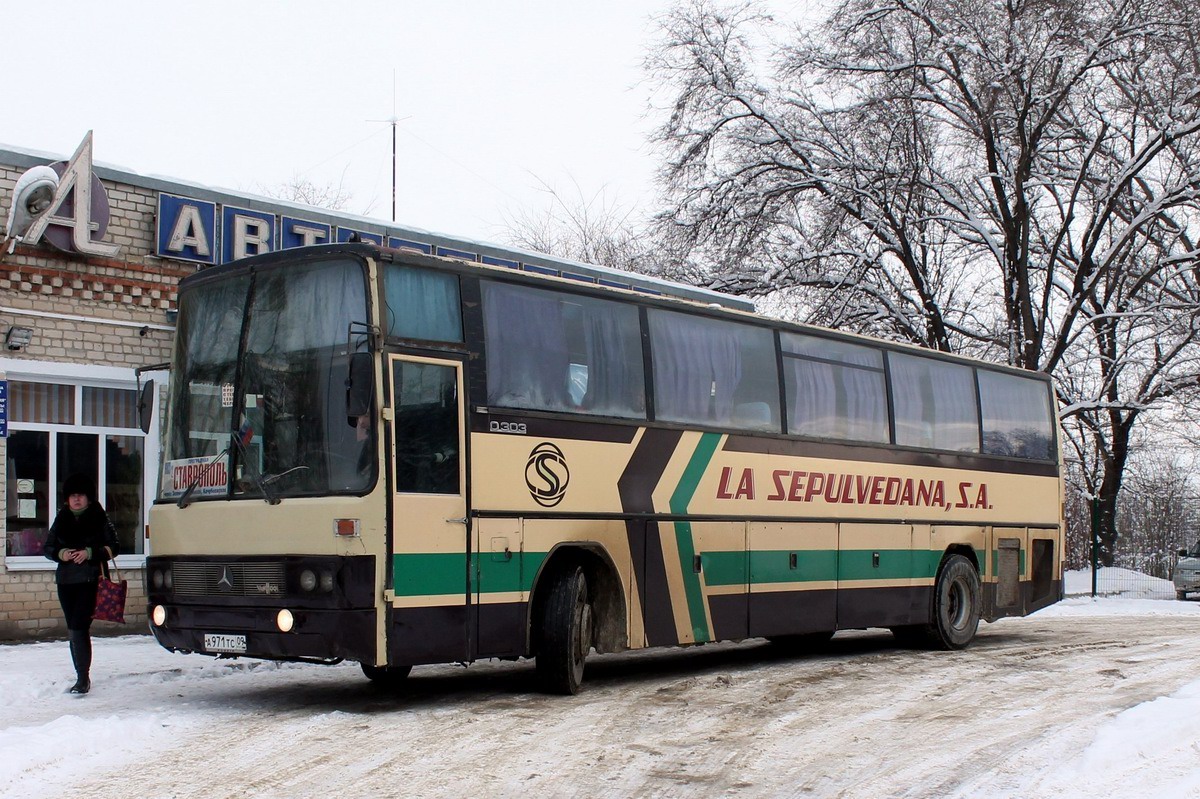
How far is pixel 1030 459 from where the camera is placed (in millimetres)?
17734

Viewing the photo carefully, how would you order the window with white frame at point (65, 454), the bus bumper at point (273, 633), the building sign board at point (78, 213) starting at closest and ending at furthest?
1. the bus bumper at point (273, 633)
2. the building sign board at point (78, 213)
3. the window with white frame at point (65, 454)

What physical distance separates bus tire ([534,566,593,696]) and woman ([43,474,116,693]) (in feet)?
11.5

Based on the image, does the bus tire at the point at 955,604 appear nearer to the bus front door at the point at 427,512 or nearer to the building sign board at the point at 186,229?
the bus front door at the point at 427,512

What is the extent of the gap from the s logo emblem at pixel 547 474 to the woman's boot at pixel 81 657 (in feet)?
12.3

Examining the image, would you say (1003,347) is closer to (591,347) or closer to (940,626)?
(940,626)

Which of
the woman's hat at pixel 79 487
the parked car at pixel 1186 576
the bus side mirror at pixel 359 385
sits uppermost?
the bus side mirror at pixel 359 385

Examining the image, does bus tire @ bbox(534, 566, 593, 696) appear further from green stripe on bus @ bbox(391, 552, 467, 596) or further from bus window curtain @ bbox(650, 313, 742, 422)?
bus window curtain @ bbox(650, 313, 742, 422)

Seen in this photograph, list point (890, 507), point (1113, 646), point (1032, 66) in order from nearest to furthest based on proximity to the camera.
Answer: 1. point (890, 507)
2. point (1113, 646)
3. point (1032, 66)

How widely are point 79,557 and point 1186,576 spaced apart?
2728cm

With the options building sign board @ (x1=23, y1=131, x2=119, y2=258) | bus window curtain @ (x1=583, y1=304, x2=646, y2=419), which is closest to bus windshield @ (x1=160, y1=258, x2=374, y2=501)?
bus window curtain @ (x1=583, y1=304, x2=646, y2=419)

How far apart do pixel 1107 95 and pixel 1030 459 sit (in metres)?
15.3

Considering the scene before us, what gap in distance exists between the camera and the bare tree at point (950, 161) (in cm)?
2775

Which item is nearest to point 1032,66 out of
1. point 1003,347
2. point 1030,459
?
→ point 1003,347

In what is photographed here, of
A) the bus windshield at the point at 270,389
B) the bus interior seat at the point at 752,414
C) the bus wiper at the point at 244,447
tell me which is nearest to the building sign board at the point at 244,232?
the bus windshield at the point at 270,389
